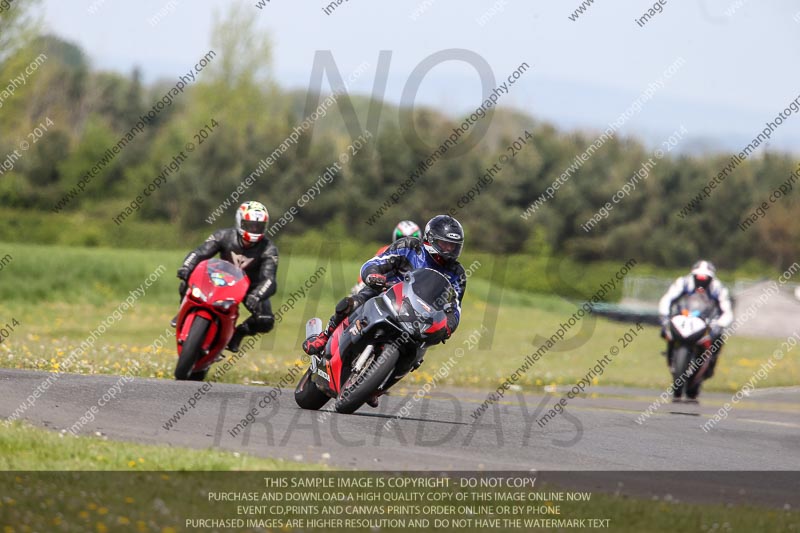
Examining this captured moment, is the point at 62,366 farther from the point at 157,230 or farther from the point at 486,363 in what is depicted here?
the point at 157,230

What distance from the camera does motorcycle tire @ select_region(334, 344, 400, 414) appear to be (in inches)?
404

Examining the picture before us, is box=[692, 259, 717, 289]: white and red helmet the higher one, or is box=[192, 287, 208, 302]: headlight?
box=[692, 259, 717, 289]: white and red helmet

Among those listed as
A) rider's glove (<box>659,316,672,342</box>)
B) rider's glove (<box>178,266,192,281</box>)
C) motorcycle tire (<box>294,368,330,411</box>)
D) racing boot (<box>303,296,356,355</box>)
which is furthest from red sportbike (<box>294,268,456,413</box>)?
rider's glove (<box>659,316,672,342</box>)

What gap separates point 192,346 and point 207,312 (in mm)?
A: 427

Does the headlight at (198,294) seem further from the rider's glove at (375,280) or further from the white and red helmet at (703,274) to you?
the white and red helmet at (703,274)

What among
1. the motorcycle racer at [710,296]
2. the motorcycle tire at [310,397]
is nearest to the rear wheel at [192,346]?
the motorcycle tire at [310,397]

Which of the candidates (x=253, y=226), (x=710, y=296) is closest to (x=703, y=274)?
(x=710, y=296)

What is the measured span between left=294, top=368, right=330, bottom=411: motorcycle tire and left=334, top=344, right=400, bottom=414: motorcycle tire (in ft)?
1.99

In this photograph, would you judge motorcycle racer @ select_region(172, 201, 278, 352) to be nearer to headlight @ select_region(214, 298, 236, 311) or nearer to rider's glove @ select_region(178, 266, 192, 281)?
rider's glove @ select_region(178, 266, 192, 281)

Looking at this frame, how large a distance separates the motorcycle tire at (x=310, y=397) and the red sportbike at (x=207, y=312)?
6.97 feet

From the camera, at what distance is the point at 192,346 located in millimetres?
12977

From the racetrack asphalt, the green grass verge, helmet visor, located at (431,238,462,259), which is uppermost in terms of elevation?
helmet visor, located at (431,238,462,259)
